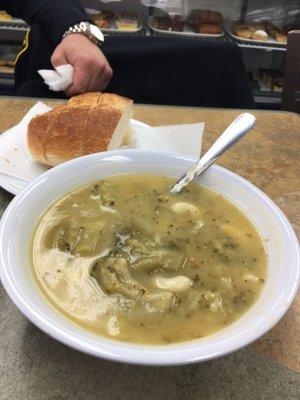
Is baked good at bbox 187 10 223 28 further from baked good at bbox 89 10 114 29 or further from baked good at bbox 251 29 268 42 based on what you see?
baked good at bbox 89 10 114 29

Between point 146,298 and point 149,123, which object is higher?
point 146,298

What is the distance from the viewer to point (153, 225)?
0.82m

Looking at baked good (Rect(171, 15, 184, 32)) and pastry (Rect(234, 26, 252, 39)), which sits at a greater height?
baked good (Rect(171, 15, 184, 32))

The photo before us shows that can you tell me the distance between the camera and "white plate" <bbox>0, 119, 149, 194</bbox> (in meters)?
1.04

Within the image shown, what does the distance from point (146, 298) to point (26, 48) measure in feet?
4.63

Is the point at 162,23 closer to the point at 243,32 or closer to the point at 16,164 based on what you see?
the point at 243,32

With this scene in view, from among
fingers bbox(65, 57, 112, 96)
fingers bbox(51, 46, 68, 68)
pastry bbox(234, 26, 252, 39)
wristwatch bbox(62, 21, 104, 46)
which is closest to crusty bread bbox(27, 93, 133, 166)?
fingers bbox(65, 57, 112, 96)

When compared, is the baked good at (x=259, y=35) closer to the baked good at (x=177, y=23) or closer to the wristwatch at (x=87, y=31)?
the baked good at (x=177, y=23)

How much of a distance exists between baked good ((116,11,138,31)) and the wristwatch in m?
1.25

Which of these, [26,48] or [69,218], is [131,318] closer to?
[69,218]

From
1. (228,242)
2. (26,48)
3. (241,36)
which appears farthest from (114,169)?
(241,36)

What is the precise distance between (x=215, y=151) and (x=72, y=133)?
0.37m

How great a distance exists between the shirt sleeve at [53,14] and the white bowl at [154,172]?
0.95 meters

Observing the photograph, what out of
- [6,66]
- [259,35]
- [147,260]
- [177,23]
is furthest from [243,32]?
[147,260]
